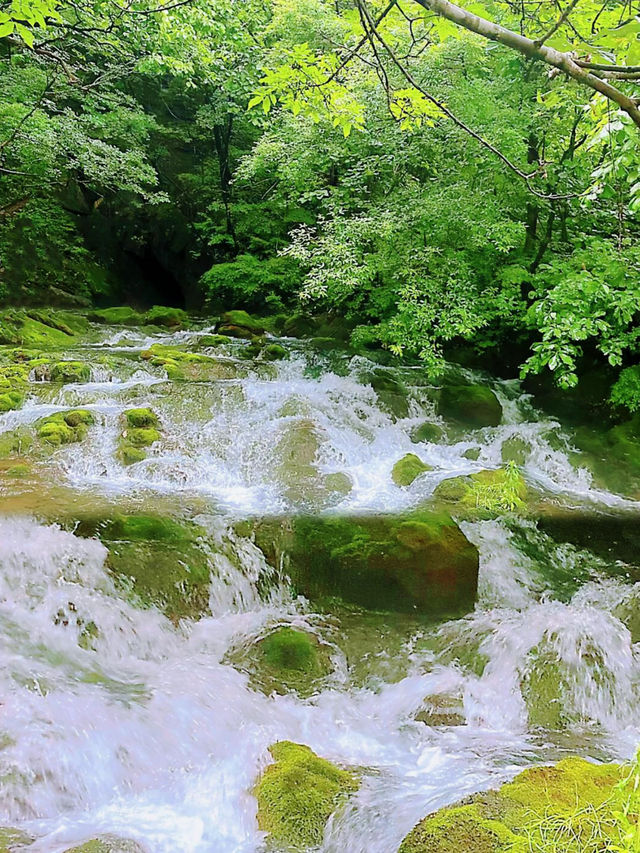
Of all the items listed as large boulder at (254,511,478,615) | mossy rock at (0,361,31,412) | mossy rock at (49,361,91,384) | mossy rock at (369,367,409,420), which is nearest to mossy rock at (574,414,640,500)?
mossy rock at (369,367,409,420)

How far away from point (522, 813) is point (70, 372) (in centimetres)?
1017

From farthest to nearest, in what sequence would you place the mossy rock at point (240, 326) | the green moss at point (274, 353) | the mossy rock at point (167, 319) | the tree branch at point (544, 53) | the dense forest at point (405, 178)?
the mossy rock at point (167, 319), the mossy rock at point (240, 326), the green moss at point (274, 353), the dense forest at point (405, 178), the tree branch at point (544, 53)

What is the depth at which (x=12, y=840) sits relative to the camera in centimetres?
319

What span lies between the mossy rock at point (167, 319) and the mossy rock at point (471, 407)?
8.69 metres

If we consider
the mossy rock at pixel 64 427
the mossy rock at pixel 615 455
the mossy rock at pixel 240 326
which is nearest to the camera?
the mossy rock at pixel 64 427

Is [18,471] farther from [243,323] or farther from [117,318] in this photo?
[117,318]

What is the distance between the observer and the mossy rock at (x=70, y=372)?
34.5ft

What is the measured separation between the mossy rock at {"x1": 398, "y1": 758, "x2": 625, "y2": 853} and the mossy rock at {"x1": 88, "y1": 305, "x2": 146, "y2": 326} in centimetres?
1569

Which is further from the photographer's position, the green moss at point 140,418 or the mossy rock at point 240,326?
the mossy rock at point 240,326

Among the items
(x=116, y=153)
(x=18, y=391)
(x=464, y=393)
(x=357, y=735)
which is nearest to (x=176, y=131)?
(x=116, y=153)

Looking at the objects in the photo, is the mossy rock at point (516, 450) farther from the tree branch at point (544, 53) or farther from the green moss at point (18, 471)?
the tree branch at point (544, 53)

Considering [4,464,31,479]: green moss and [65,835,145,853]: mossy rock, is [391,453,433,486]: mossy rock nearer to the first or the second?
[4,464,31,479]: green moss

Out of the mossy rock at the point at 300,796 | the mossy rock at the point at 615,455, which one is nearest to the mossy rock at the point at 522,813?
the mossy rock at the point at 300,796

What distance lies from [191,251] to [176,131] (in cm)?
391
